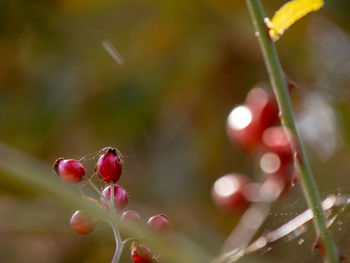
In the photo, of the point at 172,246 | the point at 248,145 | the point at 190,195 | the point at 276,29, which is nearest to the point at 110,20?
the point at 190,195

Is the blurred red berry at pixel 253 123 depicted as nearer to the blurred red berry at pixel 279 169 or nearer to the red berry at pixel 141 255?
the blurred red berry at pixel 279 169

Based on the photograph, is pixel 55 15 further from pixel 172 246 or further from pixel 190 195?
pixel 172 246

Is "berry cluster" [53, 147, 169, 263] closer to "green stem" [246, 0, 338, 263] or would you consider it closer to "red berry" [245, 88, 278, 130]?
"green stem" [246, 0, 338, 263]

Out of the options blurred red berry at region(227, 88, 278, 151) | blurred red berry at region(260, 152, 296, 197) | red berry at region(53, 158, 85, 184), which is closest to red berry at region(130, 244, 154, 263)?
red berry at region(53, 158, 85, 184)

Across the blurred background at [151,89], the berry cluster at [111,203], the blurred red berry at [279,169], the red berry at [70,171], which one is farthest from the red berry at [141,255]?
the blurred background at [151,89]

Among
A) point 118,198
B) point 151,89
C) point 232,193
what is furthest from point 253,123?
point 118,198
